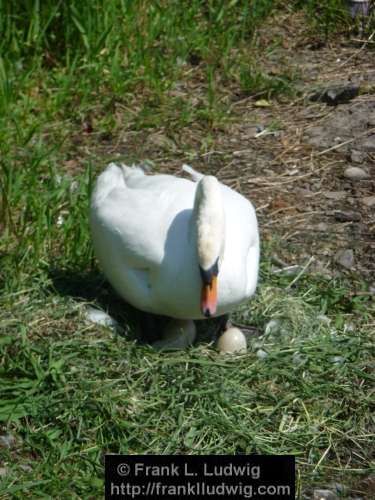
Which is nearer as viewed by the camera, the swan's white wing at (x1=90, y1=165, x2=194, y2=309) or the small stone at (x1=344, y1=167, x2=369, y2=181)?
the swan's white wing at (x1=90, y1=165, x2=194, y2=309)

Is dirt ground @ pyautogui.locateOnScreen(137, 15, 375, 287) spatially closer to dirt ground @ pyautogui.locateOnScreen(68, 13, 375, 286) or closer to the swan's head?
dirt ground @ pyautogui.locateOnScreen(68, 13, 375, 286)

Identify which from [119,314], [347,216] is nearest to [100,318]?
[119,314]

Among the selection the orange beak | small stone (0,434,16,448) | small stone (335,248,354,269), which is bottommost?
small stone (335,248,354,269)

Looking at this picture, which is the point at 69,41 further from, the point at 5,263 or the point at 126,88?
the point at 5,263

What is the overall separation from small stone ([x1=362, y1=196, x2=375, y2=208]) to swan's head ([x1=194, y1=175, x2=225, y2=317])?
1.54 metres

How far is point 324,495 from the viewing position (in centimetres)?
394

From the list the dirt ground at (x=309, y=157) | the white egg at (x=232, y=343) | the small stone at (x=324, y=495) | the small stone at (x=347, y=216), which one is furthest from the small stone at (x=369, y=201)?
the small stone at (x=324, y=495)

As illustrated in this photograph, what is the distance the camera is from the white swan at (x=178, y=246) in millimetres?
4305

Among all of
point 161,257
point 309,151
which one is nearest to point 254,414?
point 161,257

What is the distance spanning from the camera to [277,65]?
23.3ft

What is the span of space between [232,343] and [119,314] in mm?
528

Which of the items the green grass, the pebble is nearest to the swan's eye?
the green grass

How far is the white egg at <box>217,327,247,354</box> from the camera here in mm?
4629

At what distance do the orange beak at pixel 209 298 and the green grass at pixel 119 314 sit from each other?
27 centimetres
